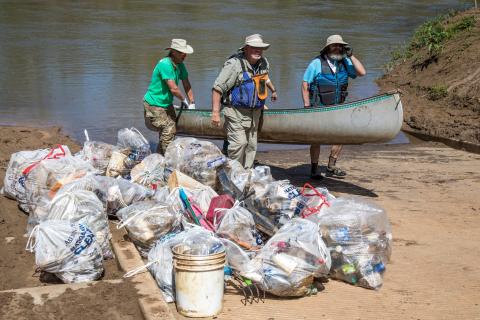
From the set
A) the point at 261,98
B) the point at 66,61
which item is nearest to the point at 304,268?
the point at 261,98

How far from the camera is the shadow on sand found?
29.9 feet

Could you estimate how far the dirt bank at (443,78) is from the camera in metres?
13.8

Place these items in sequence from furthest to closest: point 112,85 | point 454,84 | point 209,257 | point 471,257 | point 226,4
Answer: point 226,4
point 112,85
point 454,84
point 471,257
point 209,257

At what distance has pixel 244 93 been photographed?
8.11 m

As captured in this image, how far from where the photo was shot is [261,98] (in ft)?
27.0

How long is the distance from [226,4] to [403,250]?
32200mm

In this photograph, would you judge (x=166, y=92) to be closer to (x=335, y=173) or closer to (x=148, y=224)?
(x=335, y=173)

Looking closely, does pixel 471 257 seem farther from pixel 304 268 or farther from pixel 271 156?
pixel 271 156

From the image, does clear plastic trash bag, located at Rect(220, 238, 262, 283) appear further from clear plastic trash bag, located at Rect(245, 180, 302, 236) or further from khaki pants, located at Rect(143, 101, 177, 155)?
khaki pants, located at Rect(143, 101, 177, 155)

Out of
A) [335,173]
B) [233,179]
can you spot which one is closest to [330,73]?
[335,173]

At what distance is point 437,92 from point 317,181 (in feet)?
21.3

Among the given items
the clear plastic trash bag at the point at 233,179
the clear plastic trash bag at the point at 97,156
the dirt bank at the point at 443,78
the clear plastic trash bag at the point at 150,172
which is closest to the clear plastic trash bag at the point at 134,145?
the clear plastic trash bag at the point at 97,156

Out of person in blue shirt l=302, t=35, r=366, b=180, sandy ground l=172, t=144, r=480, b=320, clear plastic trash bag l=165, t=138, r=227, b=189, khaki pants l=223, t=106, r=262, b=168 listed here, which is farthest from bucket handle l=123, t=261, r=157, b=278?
person in blue shirt l=302, t=35, r=366, b=180

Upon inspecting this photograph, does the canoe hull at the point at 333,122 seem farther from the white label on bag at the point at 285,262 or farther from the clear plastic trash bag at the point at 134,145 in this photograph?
the white label on bag at the point at 285,262
